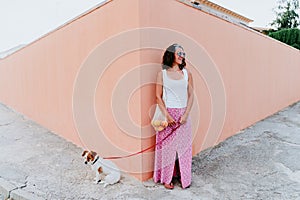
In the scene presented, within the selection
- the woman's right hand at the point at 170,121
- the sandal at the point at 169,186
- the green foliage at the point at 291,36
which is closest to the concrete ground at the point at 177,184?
the sandal at the point at 169,186

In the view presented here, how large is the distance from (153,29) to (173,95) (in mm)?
852

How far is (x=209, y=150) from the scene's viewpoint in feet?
15.0

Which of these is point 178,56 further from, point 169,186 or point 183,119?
point 169,186

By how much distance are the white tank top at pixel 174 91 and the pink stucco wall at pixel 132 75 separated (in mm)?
208

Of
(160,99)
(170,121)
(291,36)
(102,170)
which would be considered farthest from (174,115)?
(291,36)

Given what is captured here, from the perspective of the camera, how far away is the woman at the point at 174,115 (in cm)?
329

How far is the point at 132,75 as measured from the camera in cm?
336

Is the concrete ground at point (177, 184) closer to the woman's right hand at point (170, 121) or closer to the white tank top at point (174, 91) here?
the woman's right hand at point (170, 121)

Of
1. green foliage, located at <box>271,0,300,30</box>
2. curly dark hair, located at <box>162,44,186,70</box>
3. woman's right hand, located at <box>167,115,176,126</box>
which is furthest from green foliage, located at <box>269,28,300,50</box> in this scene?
woman's right hand, located at <box>167,115,176,126</box>

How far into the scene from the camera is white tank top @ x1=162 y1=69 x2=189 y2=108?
3273 mm

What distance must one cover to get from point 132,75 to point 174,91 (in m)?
0.55

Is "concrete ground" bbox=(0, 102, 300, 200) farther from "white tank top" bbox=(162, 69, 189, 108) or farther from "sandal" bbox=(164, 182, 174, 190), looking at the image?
"white tank top" bbox=(162, 69, 189, 108)

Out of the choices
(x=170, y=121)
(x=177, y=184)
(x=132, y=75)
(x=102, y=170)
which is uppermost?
(x=132, y=75)

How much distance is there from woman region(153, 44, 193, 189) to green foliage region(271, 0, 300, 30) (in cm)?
1980
